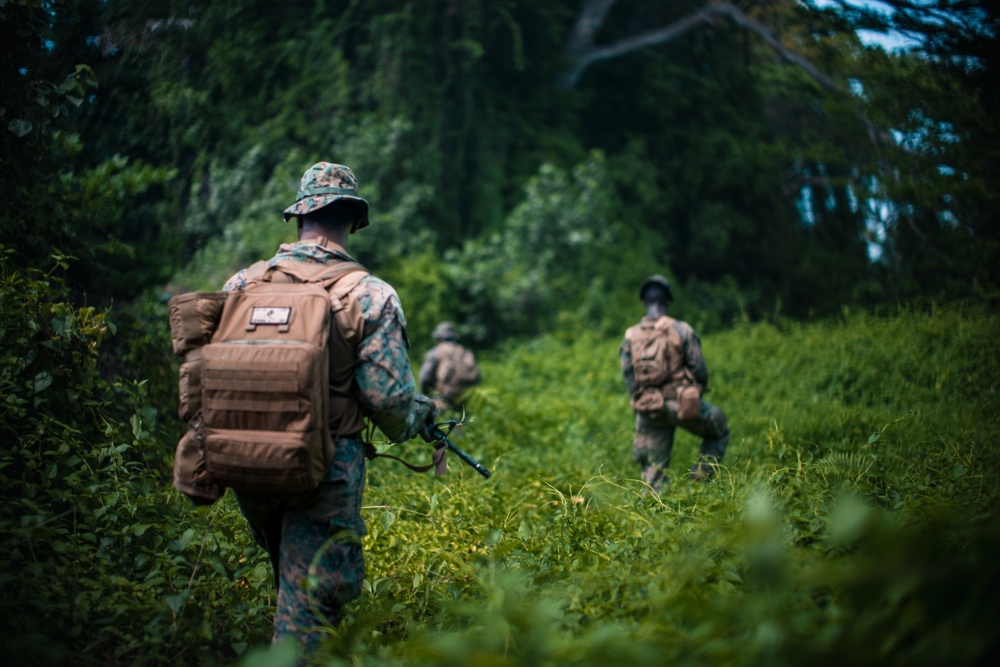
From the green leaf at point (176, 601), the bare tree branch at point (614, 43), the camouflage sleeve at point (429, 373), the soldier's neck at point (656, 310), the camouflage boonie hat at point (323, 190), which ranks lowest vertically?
the camouflage sleeve at point (429, 373)

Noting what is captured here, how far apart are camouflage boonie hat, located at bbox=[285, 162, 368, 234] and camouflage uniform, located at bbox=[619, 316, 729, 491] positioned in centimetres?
343

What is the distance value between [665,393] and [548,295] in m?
7.92

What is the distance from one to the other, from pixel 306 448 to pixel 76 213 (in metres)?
3.30

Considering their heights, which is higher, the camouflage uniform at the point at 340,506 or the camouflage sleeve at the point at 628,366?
the camouflage uniform at the point at 340,506

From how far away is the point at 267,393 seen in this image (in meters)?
2.62

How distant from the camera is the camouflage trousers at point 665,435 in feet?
18.8

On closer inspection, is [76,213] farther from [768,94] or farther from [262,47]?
[768,94]

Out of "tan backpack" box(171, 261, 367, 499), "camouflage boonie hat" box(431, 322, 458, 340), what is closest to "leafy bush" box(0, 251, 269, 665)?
"tan backpack" box(171, 261, 367, 499)

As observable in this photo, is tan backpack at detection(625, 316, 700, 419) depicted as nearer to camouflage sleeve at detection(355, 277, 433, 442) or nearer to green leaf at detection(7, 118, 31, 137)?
camouflage sleeve at detection(355, 277, 433, 442)

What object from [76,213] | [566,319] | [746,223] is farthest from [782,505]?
[746,223]

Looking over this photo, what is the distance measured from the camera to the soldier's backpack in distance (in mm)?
2596

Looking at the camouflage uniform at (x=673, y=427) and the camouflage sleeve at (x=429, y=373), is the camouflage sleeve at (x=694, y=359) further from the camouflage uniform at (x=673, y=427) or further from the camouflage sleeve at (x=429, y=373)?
the camouflage sleeve at (x=429, y=373)

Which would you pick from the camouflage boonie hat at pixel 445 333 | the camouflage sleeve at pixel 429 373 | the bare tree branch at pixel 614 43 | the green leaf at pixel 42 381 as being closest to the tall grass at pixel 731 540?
the camouflage sleeve at pixel 429 373

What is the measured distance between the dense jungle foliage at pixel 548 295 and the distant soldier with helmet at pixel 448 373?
1.54 ft
